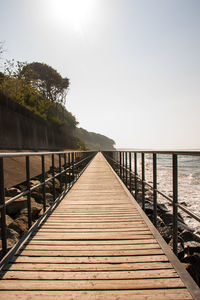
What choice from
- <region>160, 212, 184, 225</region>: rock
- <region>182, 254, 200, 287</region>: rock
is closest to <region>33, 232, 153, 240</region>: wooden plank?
<region>182, 254, 200, 287</region>: rock

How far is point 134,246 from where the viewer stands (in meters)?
2.50

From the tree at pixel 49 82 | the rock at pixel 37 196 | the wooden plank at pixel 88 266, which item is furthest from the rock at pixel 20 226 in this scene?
the tree at pixel 49 82

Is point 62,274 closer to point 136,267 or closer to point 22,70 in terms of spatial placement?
point 136,267

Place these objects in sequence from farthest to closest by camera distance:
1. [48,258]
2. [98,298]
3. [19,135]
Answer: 1. [19,135]
2. [48,258]
3. [98,298]

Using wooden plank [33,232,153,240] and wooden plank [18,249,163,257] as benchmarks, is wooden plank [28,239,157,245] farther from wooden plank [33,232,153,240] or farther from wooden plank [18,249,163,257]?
wooden plank [18,249,163,257]

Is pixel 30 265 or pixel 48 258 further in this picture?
pixel 48 258

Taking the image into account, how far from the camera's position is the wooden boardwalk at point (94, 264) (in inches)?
68.9

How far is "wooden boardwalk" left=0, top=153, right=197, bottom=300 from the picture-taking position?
5.74 feet

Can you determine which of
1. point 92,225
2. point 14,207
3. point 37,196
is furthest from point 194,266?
point 37,196

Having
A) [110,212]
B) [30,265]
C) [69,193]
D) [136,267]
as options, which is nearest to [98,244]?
[136,267]

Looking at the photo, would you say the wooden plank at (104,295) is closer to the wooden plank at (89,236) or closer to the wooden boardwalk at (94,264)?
the wooden boardwalk at (94,264)

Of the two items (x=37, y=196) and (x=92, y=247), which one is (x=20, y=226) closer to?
(x=92, y=247)

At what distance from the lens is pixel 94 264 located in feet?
7.04

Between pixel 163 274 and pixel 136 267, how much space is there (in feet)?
0.88
